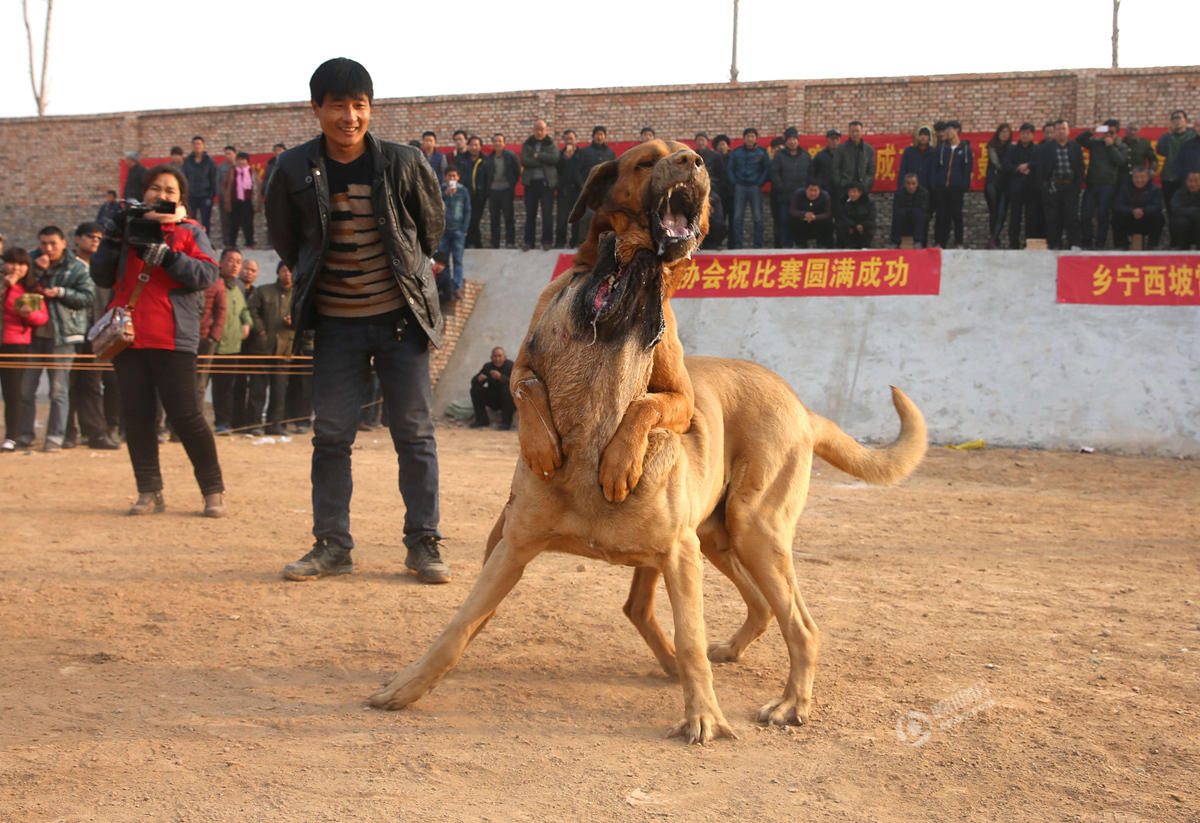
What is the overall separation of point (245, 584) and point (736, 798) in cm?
334

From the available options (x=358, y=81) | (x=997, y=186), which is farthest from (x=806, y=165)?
(x=358, y=81)

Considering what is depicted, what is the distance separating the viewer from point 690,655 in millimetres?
3625

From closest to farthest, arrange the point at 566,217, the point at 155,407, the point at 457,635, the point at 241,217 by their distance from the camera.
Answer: the point at 457,635, the point at 155,407, the point at 566,217, the point at 241,217

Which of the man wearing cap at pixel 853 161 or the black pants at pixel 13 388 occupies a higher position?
the man wearing cap at pixel 853 161

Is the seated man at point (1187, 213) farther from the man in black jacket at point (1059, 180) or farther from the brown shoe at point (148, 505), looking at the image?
the brown shoe at point (148, 505)

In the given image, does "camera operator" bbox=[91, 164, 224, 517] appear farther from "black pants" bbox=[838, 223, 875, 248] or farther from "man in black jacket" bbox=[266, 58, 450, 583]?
"black pants" bbox=[838, 223, 875, 248]

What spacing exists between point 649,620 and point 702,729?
0.86 meters

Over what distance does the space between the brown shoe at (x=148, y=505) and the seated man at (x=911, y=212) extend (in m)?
13.0

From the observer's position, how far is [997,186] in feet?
55.8

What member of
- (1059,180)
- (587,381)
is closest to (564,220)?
(1059,180)

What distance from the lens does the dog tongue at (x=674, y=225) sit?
338 cm

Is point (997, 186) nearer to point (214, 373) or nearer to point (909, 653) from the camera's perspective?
point (214, 373)

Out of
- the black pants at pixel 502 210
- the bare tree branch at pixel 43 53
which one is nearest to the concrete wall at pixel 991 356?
the black pants at pixel 502 210

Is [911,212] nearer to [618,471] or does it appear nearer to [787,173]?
[787,173]
